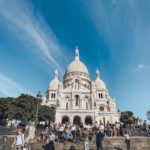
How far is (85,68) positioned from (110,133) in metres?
53.2

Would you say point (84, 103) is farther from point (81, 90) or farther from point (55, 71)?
point (55, 71)

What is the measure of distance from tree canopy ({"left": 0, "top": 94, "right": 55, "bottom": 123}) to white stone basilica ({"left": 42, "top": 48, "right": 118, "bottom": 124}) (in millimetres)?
5531

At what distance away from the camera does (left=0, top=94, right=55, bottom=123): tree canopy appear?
3750 cm

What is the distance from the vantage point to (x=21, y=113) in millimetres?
37812

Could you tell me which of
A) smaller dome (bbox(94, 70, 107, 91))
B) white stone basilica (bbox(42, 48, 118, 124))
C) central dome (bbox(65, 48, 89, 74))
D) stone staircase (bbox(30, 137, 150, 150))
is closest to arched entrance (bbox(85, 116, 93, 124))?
white stone basilica (bbox(42, 48, 118, 124))

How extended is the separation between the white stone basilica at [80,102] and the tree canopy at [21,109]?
18.1 ft

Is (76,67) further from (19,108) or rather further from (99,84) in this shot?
(19,108)

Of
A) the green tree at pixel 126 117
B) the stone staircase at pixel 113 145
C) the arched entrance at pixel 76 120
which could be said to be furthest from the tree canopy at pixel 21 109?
the green tree at pixel 126 117

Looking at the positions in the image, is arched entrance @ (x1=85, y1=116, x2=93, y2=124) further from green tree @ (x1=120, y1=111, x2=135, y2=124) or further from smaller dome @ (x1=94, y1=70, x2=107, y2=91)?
smaller dome @ (x1=94, y1=70, x2=107, y2=91)

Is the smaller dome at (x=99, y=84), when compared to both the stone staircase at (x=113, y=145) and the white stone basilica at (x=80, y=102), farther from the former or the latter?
the stone staircase at (x=113, y=145)

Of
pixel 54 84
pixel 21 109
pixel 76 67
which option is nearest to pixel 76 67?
pixel 76 67

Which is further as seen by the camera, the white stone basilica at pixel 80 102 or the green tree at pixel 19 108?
the white stone basilica at pixel 80 102

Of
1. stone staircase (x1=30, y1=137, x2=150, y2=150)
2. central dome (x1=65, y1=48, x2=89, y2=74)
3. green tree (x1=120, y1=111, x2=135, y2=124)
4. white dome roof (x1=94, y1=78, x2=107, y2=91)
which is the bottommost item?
stone staircase (x1=30, y1=137, x2=150, y2=150)

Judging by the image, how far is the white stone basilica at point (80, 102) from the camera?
153ft
